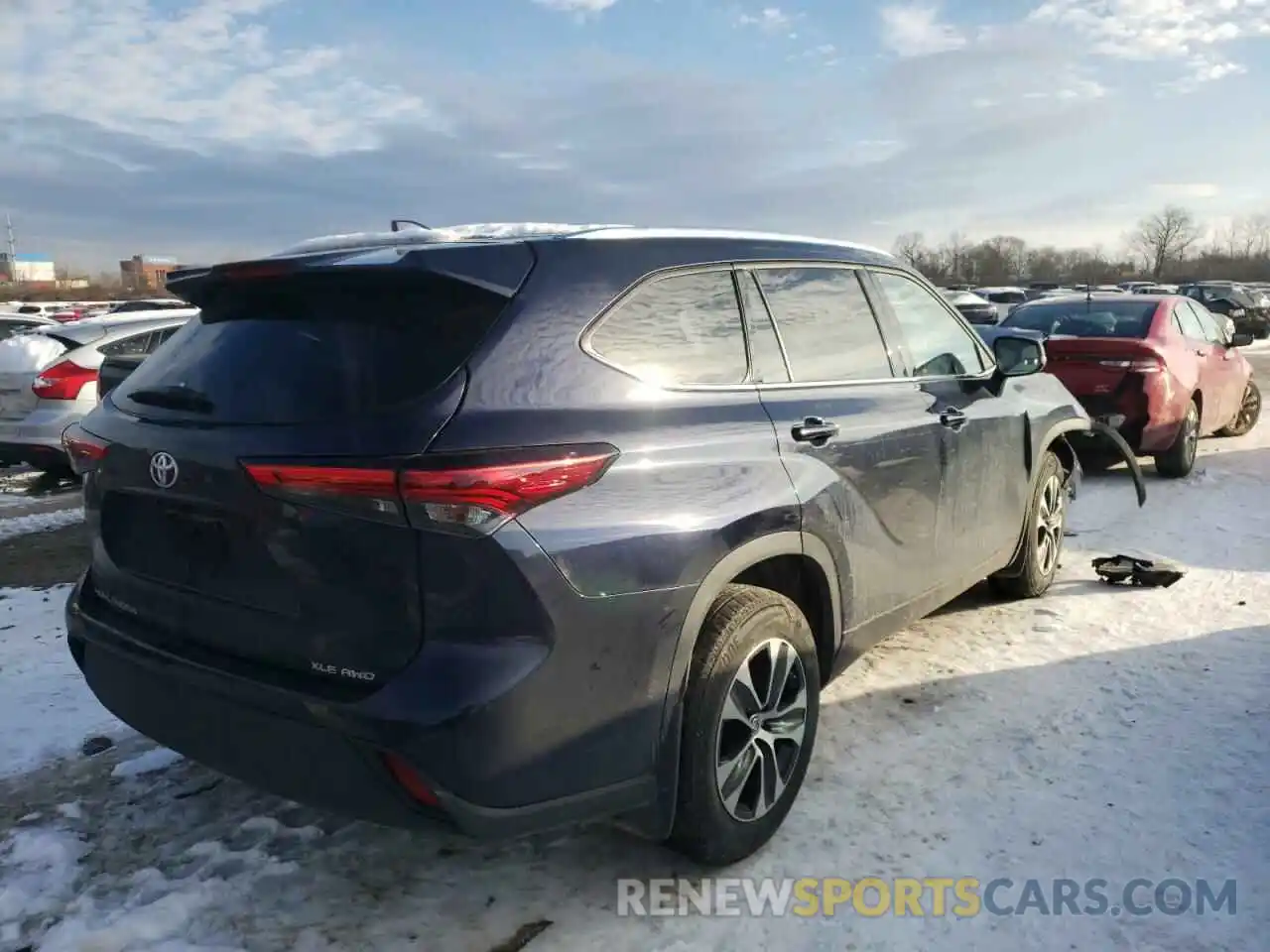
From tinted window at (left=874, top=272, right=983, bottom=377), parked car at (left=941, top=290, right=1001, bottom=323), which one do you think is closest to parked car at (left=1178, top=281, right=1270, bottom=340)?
parked car at (left=941, top=290, right=1001, bottom=323)

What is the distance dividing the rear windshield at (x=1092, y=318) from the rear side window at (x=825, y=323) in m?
5.99

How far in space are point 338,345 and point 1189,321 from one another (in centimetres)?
925

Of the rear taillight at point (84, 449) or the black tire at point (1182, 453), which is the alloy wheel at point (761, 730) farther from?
the black tire at point (1182, 453)

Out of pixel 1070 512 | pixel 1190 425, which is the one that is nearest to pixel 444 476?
pixel 1070 512

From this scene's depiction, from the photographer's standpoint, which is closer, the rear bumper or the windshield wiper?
the rear bumper

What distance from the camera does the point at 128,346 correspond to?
8547 millimetres

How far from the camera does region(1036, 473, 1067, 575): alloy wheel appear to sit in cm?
507

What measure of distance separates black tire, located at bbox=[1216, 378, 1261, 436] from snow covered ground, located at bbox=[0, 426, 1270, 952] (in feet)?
24.5

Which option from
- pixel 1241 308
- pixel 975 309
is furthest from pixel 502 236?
pixel 1241 308

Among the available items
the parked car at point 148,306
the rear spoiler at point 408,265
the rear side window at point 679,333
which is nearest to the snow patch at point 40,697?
the rear spoiler at point 408,265

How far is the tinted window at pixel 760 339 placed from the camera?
3049 millimetres

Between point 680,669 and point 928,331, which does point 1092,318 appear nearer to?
point 928,331

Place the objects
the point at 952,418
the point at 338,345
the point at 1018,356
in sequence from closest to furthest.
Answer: the point at 338,345 → the point at 952,418 → the point at 1018,356

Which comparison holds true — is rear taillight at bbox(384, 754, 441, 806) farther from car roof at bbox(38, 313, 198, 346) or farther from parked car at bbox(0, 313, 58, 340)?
parked car at bbox(0, 313, 58, 340)
